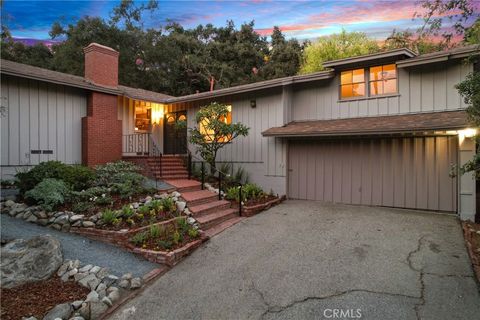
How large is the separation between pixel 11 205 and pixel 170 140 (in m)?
7.62

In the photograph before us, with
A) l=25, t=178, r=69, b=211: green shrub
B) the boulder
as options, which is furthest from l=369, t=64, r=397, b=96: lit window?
the boulder

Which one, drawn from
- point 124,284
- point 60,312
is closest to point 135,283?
point 124,284

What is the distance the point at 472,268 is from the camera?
505 centimetres

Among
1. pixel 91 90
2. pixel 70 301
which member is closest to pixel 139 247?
pixel 70 301

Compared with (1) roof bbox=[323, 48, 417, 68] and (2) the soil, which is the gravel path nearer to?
(2) the soil

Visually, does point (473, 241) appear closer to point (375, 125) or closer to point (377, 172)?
point (377, 172)

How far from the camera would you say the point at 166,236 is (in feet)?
20.8

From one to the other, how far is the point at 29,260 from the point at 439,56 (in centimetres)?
1042

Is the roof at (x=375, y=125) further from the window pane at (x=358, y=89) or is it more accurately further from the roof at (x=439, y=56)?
the roof at (x=439, y=56)

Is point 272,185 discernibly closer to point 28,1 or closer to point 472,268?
point 472,268

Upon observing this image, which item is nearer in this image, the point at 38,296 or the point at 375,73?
the point at 38,296

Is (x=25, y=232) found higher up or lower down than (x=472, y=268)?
higher up

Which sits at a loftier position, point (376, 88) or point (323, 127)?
point (376, 88)

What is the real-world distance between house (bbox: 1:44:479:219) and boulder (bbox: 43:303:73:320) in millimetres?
6353
